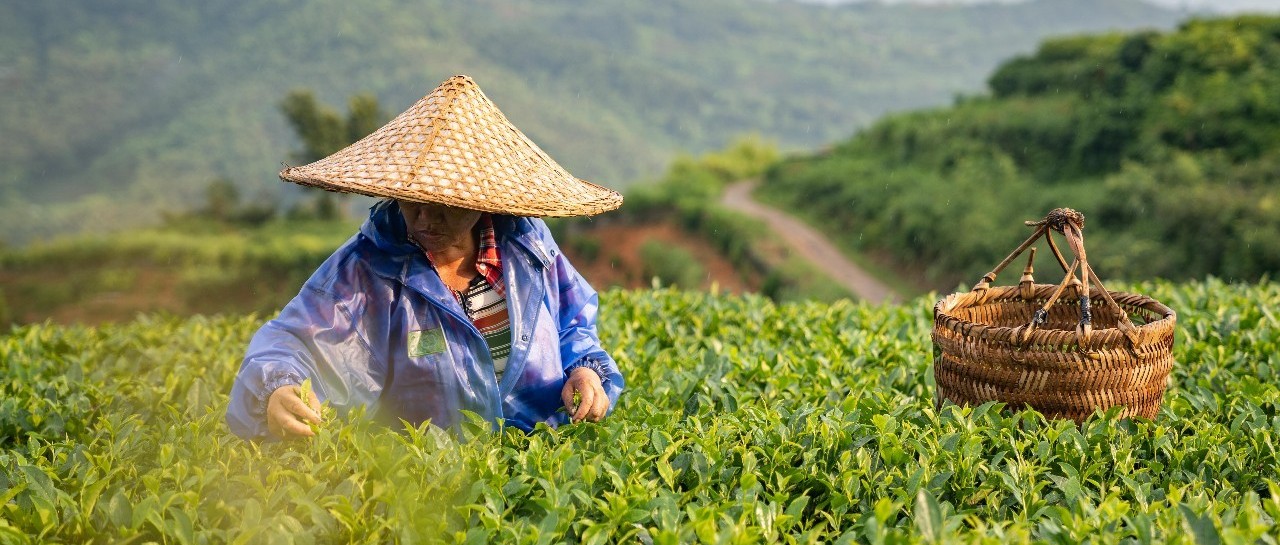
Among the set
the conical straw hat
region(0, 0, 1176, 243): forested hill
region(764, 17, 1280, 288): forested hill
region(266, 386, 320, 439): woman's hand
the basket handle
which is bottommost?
region(0, 0, 1176, 243): forested hill

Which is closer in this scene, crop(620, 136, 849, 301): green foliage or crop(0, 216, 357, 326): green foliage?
crop(620, 136, 849, 301): green foliage

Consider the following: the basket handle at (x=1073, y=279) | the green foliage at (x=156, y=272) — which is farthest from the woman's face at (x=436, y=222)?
the green foliage at (x=156, y=272)

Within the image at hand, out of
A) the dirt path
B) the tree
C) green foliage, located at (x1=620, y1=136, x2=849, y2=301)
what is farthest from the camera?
the tree

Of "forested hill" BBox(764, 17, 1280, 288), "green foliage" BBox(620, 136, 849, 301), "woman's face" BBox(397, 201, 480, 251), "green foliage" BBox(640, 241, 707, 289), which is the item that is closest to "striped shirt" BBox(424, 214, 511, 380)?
"woman's face" BBox(397, 201, 480, 251)

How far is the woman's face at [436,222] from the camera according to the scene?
8.34 ft

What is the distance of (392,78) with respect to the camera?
79.8m

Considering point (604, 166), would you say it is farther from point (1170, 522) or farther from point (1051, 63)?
point (1170, 522)

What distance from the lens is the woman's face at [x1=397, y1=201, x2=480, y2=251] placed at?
2541 mm

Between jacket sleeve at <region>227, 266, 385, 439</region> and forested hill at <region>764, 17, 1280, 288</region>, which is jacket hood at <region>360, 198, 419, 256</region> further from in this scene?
forested hill at <region>764, 17, 1280, 288</region>

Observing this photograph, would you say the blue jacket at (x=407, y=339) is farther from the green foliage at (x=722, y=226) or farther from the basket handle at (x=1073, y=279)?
the green foliage at (x=722, y=226)

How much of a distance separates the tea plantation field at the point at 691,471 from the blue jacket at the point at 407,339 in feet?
0.48

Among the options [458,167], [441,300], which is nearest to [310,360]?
[441,300]

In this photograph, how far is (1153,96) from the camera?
2108 centimetres

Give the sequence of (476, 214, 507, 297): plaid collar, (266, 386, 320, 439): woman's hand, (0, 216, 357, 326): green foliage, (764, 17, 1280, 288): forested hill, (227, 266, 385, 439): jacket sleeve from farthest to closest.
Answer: (0, 216, 357, 326): green foliage → (764, 17, 1280, 288): forested hill → (476, 214, 507, 297): plaid collar → (227, 266, 385, 439): jacket sleeve → (266, 386, 320, 439): woman's hand
